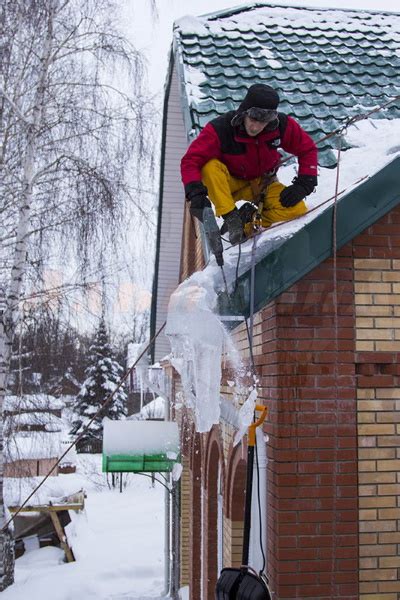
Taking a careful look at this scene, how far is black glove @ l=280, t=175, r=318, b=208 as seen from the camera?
377 centimetres

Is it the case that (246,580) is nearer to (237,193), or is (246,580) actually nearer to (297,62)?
(237,193)

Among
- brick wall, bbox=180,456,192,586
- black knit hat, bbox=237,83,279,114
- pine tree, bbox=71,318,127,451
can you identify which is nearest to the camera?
black knit hat, bbox=237,83,279,114

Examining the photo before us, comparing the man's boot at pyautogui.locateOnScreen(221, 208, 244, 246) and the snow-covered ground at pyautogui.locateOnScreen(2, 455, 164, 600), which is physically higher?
the man's boot at pyautogui.locateOnScreen(221, 208, 244, 246)

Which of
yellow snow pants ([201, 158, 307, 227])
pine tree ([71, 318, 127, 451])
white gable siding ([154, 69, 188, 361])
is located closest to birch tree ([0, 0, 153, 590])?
white gable siding ([154, 69, 188, 361])

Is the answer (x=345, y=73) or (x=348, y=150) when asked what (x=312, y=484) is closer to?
(x=348, y=150)

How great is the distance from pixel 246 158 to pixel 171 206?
6016 millimetres

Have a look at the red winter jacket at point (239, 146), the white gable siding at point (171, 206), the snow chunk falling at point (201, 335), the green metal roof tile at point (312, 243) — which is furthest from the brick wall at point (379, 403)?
the white gable siding at point (171, 206)

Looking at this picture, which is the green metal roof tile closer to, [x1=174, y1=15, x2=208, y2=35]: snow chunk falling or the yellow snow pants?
the yellow snow pants

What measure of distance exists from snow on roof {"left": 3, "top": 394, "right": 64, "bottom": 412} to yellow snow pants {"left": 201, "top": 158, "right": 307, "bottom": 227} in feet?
22.5

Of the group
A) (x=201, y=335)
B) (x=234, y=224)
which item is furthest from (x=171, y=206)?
(x=201, y=335)

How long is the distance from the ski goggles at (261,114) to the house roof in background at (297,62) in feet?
3.66

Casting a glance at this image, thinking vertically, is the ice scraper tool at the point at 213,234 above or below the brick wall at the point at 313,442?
above

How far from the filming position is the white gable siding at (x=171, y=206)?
28.6 ft

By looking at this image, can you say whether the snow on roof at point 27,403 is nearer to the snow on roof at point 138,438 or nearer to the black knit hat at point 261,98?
the snow on roof at point 138,438
